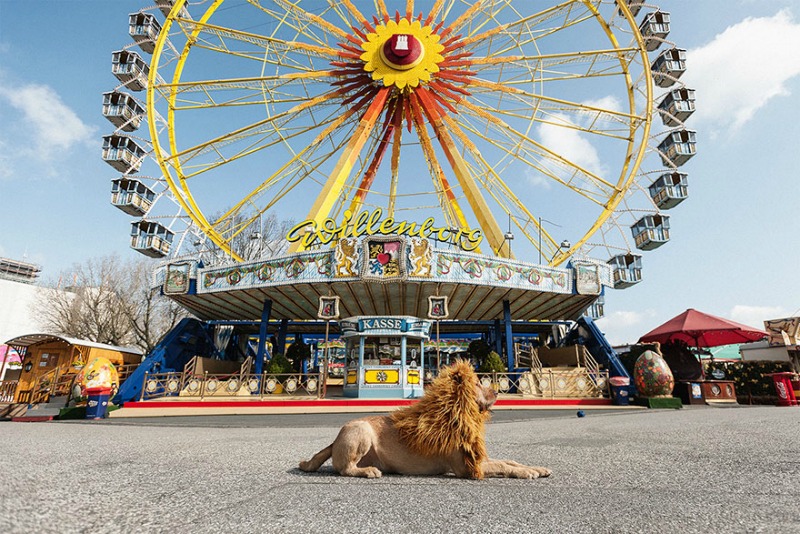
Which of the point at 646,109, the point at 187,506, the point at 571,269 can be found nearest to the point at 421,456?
the point at 187,506

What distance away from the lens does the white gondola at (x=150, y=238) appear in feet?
62.4

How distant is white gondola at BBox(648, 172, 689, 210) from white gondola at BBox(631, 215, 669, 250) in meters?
0.87

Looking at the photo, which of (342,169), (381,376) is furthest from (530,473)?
(342,169)

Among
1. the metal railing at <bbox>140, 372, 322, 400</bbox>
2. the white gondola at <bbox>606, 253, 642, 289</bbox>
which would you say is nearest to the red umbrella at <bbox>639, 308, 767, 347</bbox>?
the white gondola at <bbox>606, 253, 642, 289</bbox>

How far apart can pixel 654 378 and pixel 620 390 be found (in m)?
1.57

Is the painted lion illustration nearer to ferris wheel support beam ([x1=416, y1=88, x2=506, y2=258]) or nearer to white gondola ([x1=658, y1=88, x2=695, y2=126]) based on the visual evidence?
ferris wheel support beam ([x1=416, y1=88, x2=506, y2=258])

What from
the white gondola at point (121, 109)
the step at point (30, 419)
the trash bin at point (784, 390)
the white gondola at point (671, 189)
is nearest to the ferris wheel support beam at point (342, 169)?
the step at point (30, 419)

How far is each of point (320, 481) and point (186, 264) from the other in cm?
1793

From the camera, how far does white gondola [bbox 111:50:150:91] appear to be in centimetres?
2019

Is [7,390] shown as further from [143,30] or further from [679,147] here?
[679,147]

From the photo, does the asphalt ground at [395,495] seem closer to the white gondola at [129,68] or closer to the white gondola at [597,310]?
the white gondola at [597,310]

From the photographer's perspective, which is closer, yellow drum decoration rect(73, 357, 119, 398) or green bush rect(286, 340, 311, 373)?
yellow drum decoration rect(73, 357, 119, 398)

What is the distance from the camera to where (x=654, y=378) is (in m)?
13.3

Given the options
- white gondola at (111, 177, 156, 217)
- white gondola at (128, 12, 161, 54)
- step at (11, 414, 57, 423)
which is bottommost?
step at (11, 414, 57, 423)
